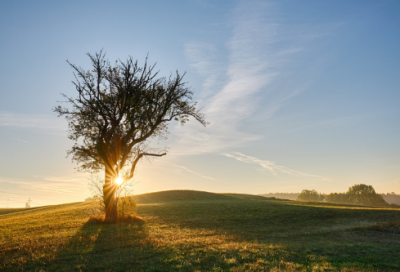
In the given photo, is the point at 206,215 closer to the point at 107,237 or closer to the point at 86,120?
the point at 107,237

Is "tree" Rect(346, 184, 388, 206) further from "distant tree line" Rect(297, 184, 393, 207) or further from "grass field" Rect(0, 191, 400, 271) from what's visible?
"grass field" Rect(0, 191, 400, 271)

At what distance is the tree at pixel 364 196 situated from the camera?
124125 mm

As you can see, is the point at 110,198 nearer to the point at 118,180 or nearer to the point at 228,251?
the point at 118,180

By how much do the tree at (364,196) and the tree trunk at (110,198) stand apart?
132937 mm

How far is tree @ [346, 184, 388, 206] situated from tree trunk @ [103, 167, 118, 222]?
133 m

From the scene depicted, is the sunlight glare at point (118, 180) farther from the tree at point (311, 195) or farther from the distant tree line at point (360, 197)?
the tree at point (311, 195)

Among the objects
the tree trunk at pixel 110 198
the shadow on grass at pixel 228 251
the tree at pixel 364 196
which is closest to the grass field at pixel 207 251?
the shadow on grass at pixel 228 251

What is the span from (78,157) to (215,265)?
25.5m

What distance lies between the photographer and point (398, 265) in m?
13.1

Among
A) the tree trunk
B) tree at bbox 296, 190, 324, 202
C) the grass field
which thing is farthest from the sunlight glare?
tree at bbox 296, 190, 324, 202

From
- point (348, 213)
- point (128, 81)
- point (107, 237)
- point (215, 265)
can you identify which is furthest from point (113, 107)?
point (348, 213)

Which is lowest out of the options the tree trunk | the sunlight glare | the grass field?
the grass field

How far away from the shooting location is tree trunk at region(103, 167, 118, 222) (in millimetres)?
29453

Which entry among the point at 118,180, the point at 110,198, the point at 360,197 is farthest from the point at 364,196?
the point at 110,198
